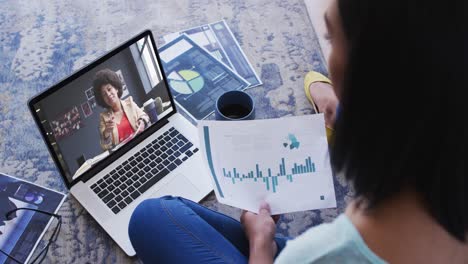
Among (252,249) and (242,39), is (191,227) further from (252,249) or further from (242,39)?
(242,39)

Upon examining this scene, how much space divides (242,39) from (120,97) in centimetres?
44

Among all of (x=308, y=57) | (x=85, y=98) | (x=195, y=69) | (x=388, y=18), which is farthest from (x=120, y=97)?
(x=388, y=18)

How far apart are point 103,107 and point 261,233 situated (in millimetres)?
394

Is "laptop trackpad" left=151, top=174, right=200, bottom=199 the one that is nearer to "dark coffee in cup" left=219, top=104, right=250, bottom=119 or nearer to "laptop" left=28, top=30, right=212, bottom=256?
"laptop" left=28, top=30, right=212, bottom=256

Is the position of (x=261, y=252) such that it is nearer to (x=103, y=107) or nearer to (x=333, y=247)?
(x=333, y=247)

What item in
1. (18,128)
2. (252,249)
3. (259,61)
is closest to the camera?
(252,249)

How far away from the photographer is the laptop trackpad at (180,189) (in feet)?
3.18

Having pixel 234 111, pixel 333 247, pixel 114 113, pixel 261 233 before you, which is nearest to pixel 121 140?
pixel 114 113

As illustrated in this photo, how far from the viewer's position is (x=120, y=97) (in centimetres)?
97

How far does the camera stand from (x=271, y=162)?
89 centimetres

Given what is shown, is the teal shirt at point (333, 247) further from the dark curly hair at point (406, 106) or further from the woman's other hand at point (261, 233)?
the woman's other hand at point (261, 233)

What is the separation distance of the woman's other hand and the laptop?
148 millimetres

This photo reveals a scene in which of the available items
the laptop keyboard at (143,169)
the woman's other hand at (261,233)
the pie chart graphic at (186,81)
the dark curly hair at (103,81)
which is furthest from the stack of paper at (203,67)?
the woman's other hand at (261,233)

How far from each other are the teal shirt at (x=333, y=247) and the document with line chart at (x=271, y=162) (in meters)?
0.31
